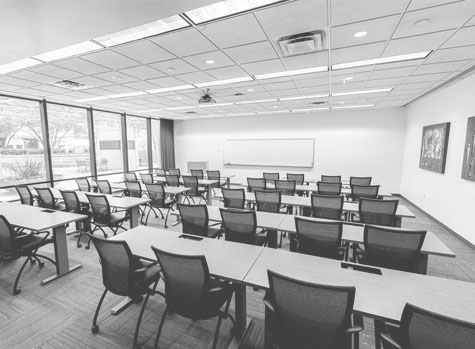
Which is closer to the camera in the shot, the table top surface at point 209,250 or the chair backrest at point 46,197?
the table top surface at point 209,250

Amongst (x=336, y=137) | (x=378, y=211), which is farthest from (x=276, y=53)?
(x=336, y=137)

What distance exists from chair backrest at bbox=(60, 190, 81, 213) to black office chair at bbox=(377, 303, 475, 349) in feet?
15.2

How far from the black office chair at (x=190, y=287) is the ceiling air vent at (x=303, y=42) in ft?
8.62

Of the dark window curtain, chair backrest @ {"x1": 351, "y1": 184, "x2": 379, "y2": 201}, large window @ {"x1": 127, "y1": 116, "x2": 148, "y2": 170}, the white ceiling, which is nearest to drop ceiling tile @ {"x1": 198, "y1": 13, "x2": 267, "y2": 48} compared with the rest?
the white ceiling

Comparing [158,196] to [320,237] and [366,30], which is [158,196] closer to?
[320,237]

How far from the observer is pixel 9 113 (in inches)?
218

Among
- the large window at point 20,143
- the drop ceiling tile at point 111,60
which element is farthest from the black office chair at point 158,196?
the large window at point 20,143

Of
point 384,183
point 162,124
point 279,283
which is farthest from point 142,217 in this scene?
point 384,183

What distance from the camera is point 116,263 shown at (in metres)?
1.89

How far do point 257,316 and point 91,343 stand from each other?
58.5 inches

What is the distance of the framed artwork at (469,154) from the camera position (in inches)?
150

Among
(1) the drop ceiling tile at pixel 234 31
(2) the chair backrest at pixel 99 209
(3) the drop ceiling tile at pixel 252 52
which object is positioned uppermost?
(3) the drop ceiling tile at pixel 252 52

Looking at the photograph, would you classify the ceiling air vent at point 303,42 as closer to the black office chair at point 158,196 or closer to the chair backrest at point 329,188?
the chair backrest at point 329,188

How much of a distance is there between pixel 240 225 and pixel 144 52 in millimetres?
2634
